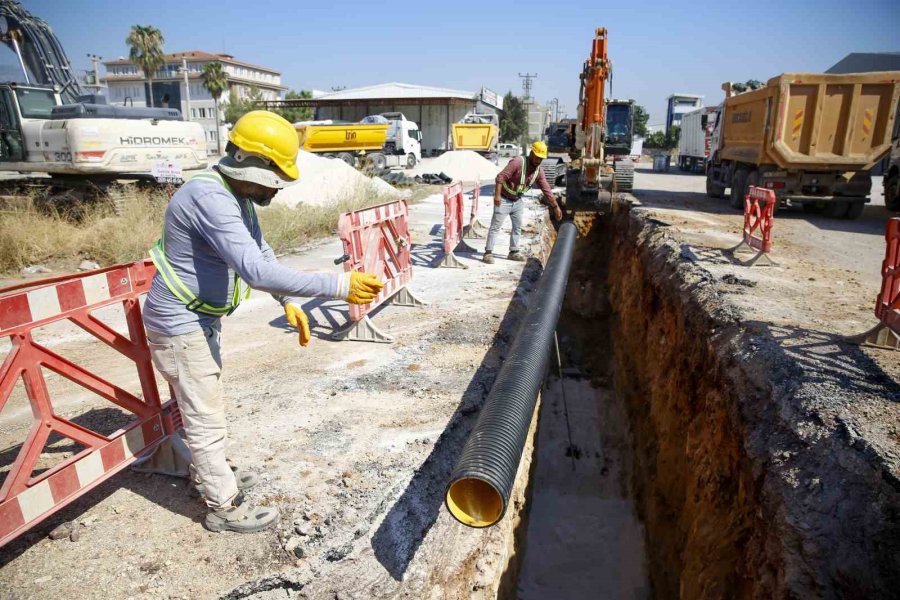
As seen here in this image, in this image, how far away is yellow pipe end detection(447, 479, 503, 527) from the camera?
2.26 metres

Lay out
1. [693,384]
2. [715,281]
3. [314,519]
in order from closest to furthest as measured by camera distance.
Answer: [314,519] < [693,384] < [715,281]

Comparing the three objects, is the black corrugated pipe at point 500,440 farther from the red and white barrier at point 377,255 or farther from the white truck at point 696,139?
the white truck at point 696,139

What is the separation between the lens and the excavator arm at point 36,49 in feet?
37.5

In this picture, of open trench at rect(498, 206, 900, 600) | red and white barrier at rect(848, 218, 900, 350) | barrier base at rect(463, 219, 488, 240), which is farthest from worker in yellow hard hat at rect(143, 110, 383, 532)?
barrier base at rect(463, 219, 488, 240)

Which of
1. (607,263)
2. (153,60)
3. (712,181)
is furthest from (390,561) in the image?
(153,60)

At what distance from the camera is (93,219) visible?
8977 millimetres

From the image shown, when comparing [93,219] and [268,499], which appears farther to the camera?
[93,219]

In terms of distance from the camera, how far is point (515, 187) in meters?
7.83

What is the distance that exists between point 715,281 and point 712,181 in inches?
446

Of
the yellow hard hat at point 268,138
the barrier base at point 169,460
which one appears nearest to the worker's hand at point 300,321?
the yellow hard hat at point 268,138

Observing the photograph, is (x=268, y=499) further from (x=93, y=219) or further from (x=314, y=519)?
(x=93, y=219)

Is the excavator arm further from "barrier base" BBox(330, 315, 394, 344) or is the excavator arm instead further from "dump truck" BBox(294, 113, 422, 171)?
"barrier base" BBox(330, 315, 394, 344)

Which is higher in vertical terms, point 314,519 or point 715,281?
point 715,281

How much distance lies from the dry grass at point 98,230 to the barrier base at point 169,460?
5216 mm
